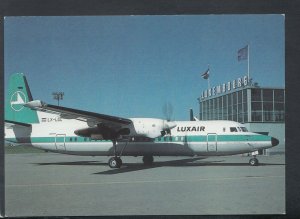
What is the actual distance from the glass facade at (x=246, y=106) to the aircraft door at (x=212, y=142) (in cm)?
558

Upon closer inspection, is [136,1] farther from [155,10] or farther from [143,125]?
[143,125]

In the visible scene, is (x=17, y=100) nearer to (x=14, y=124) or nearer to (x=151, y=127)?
(x=14, y=124)

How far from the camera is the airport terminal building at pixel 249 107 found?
76.0 ft

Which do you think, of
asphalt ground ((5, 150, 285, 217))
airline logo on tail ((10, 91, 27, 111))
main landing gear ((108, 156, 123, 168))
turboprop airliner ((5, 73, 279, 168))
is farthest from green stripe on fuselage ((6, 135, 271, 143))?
asphalt ground ((5, 150, 285, 217))

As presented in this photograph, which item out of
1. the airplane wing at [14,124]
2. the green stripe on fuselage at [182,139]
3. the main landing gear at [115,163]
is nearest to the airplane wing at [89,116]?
the main landing gear at [115,163]

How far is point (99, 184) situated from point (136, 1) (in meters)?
7.41

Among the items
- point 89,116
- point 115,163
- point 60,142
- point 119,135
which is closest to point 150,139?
point 119,135

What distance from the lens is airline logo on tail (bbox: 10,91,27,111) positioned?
20.7m

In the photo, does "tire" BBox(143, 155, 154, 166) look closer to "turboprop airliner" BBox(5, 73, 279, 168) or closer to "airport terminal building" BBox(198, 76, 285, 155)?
"turboprop airliner" BBox(5, 73, 279, 168)

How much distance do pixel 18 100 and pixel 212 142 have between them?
11.9m

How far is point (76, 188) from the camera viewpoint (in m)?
12.9

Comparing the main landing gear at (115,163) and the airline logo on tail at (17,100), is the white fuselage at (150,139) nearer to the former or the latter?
the main landing gear at (115,163)

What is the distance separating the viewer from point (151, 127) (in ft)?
61.9
